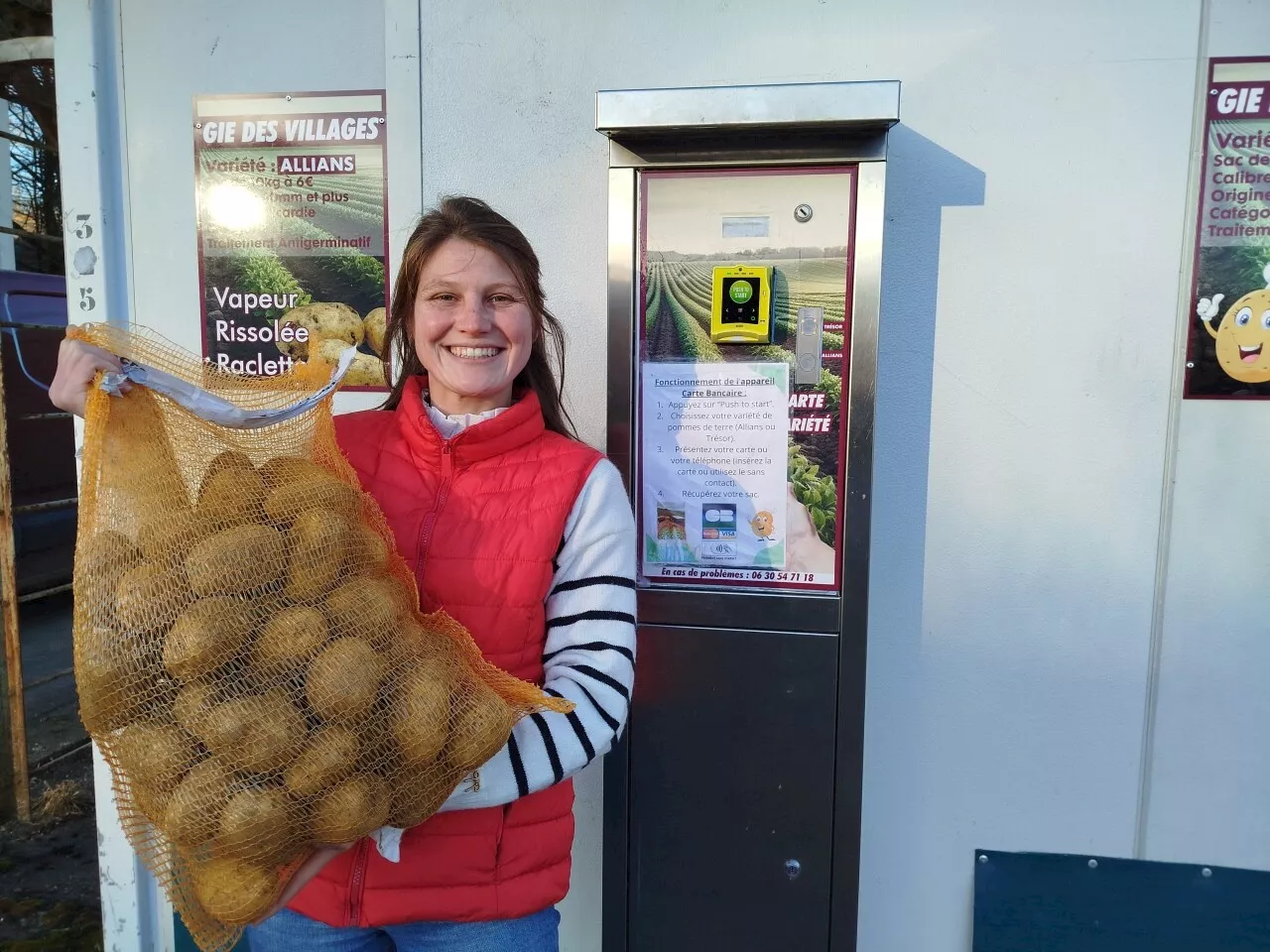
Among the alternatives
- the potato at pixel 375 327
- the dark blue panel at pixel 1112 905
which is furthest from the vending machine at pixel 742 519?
the potato at pixel 375 327

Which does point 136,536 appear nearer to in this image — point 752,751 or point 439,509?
point 439,509

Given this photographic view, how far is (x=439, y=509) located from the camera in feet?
5.01

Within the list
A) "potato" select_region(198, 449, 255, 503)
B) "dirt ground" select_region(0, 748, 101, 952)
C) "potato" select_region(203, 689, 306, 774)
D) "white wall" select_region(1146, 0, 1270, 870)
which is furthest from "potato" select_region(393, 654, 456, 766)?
"dirt ground" select_region(0, 748, 101, 952)

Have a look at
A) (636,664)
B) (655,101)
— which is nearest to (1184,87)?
(655,101)

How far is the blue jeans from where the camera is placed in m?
1.49

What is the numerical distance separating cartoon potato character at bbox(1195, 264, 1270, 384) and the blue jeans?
2154 mm

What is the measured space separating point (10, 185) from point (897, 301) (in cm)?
Answer: 540

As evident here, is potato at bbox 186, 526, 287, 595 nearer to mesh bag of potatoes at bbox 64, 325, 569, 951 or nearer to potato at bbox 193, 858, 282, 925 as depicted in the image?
mesh bag of potatoes at bbox 64, 325, 569, 951

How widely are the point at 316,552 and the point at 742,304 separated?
121 centimetres

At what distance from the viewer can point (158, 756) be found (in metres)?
1.12

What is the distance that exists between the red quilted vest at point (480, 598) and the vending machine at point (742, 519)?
0.57 meters

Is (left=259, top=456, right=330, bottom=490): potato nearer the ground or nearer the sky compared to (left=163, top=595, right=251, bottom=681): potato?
nearer the sky

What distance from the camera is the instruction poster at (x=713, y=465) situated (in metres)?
2.04

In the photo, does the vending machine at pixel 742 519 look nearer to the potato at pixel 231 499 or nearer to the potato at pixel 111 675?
the potato at pixel 231 499
